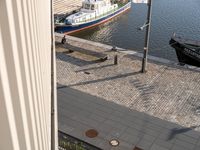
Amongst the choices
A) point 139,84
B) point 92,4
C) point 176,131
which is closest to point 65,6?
point 92,4

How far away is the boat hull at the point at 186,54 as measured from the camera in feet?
60.8

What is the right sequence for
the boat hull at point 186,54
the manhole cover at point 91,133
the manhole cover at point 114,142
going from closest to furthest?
the manhole cover at point 114,142 → the manhole cover at point 91,133 → the boat hull at point 186,54

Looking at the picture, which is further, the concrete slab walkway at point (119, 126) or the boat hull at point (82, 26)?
the boat hull at point (82, 26)

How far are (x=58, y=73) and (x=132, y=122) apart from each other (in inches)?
221

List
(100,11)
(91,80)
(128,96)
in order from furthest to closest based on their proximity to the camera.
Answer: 1. (100,11)
2. (91,80)
3. (128,96)

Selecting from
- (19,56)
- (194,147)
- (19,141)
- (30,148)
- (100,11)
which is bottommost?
(194,147)

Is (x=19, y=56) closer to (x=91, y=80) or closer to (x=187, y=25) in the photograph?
(x=91, y=80)

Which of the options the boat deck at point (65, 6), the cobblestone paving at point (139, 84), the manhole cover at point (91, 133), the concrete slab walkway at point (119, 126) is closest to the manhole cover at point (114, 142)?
the concrete slab walkway at point (119, 126)

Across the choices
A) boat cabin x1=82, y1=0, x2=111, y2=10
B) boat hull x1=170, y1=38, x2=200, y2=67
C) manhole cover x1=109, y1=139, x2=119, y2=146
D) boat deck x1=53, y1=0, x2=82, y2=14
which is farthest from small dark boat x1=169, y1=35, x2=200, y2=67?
boat deck x1=53, y1=0, x2=82, y2=14

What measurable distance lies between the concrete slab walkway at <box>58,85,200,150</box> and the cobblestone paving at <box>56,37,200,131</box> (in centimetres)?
57

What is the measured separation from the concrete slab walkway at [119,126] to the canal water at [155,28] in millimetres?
11834

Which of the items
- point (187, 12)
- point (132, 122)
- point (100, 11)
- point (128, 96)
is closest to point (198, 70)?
point (128, 96)

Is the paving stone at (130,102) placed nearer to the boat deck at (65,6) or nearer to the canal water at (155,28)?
the canal water at (155,28)

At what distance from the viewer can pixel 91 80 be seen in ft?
50.0
